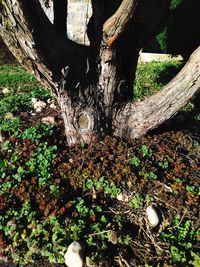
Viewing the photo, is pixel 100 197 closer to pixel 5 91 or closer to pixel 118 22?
pixel 118 22

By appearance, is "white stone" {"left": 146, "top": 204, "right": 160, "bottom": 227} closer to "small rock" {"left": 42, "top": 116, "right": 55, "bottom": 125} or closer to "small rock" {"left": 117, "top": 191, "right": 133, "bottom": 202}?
"small rock" {"left": 117, "top": 191, "right": 133, "bottom": 202}

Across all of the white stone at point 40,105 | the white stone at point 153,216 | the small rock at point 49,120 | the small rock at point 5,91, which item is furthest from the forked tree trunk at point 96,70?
the small rock at point 5,91

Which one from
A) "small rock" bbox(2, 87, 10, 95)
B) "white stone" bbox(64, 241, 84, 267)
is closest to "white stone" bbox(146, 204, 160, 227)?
"white stone" bbox(64, 241, 84, 267)

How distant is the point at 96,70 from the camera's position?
349 centimetres

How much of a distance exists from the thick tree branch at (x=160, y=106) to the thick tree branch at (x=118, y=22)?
2.58 feet

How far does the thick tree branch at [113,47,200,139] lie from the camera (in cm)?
327

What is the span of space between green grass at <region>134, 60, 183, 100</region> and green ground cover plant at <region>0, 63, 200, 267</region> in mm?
2491

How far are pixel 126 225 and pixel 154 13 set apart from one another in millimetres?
2184

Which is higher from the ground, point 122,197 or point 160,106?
point 160,106

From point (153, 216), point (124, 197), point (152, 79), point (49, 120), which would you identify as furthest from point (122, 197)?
point (152, 79)

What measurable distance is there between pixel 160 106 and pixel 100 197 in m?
1.21

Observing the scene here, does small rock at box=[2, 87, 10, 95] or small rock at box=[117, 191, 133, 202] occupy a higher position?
small rock at box=[117, 191, 133, 202]

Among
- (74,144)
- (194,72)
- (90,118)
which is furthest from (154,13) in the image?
(74,144)

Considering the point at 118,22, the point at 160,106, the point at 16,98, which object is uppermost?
the point at 118,22
